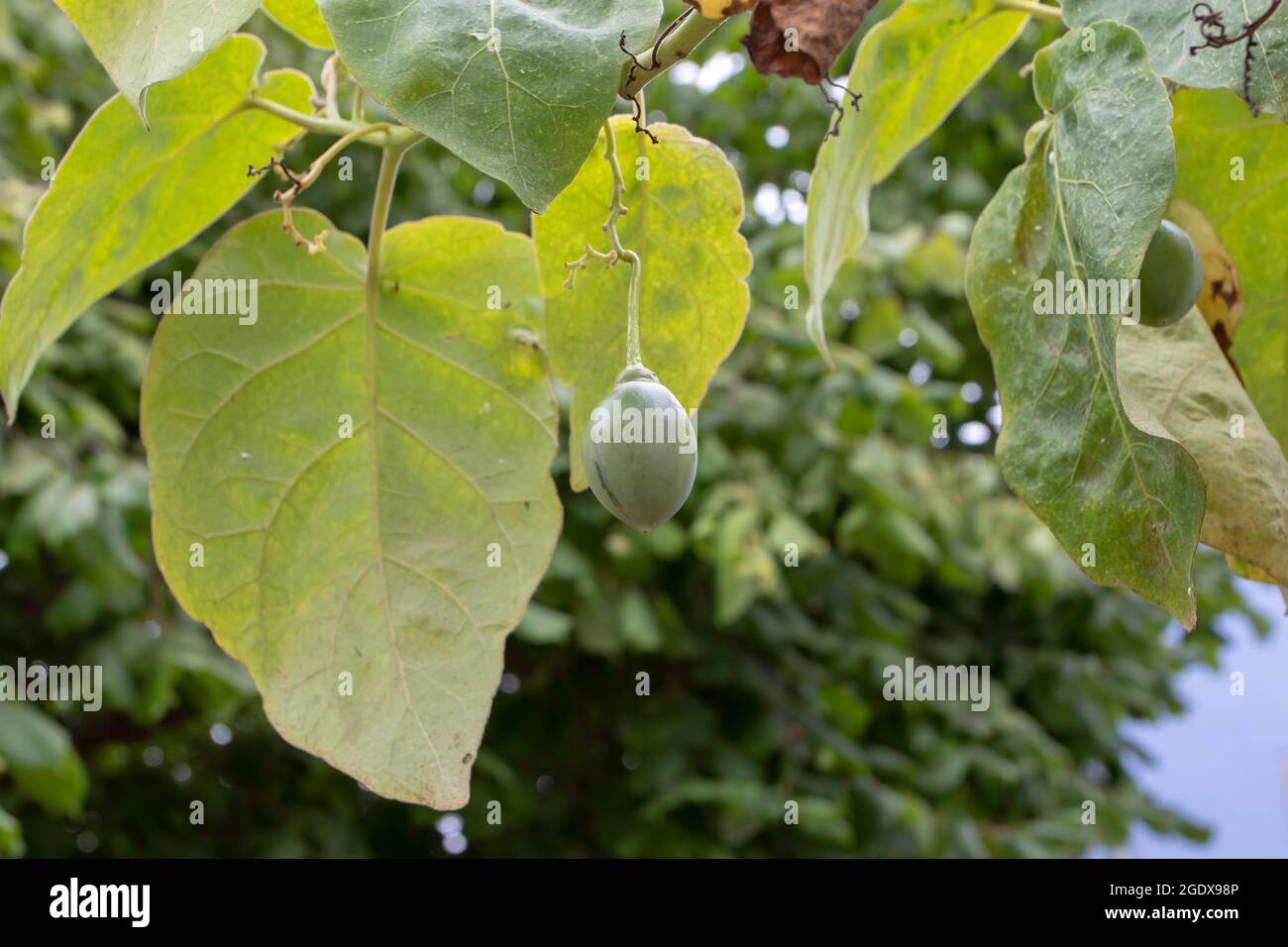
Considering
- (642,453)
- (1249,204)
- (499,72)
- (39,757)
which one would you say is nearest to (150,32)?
(499,72)

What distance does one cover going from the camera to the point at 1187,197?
1.82 ft

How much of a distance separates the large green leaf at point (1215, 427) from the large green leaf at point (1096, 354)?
2 cm

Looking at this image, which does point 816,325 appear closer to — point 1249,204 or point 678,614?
point 1249,204

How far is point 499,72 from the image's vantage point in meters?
0.36

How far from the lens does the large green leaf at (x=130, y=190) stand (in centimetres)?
53

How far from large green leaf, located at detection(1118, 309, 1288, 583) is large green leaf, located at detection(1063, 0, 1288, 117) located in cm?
11

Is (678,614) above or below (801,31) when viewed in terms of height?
below

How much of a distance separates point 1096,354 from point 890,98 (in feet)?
0.64

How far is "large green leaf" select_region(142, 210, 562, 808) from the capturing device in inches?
22.4

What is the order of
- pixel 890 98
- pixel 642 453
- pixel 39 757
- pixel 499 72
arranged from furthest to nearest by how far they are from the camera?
pixel 39 757, pixel 890 98, pixel 642 453, pixel 499 72

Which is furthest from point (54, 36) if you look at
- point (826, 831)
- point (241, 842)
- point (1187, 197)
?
point (1187, 197)

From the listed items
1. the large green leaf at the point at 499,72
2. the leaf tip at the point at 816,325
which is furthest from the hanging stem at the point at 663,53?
the leaf tip at the point at 816,325

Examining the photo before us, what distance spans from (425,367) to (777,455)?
8.38ft

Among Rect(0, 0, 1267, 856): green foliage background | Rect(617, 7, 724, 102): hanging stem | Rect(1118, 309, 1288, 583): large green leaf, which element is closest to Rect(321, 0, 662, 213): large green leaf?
Rect(617, 7, 724, 102): hanging stem
